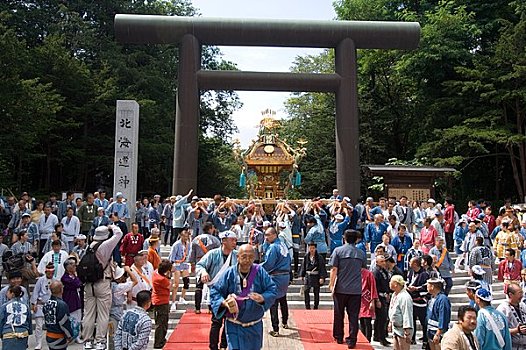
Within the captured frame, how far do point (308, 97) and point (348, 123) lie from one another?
70.7 ft

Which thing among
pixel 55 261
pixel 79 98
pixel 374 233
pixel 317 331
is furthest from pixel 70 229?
pixel 79 98

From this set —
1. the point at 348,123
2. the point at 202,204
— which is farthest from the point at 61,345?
the point at 348,123

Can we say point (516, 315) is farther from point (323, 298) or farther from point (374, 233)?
point (374, 233)

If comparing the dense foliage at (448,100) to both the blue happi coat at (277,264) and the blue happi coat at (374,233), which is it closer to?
the blue happi coat at (374,233)

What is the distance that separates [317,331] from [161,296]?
7.43 ft

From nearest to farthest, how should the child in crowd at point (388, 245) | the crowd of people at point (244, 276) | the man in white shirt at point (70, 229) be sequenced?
the crowd of people at point (244, 276), the child in crowd at point (388, 245), the man in white shirt at point (70, 229)

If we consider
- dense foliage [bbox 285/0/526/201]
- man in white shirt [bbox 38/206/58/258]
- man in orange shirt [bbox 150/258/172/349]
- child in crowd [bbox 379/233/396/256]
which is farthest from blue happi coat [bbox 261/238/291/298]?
dense foliage [bbox 285/0/526/201]

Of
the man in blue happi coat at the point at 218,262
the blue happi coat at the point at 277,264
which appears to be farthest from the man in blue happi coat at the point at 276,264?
the man in blue happi coat at the point at 218,262

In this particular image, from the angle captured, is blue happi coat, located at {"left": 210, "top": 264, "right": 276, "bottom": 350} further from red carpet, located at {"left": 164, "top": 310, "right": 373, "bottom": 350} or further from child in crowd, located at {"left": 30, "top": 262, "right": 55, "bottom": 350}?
child in crowd, located at {"left": 30, "top": 262, "right": 55, "bottom": 350}

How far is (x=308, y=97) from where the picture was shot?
36.4 m

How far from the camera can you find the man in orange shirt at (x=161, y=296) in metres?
6.86

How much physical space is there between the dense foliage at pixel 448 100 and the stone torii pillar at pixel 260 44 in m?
6.70

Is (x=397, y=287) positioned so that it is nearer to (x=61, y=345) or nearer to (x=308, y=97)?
(x=61, y=345)

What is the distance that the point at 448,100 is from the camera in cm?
2264
